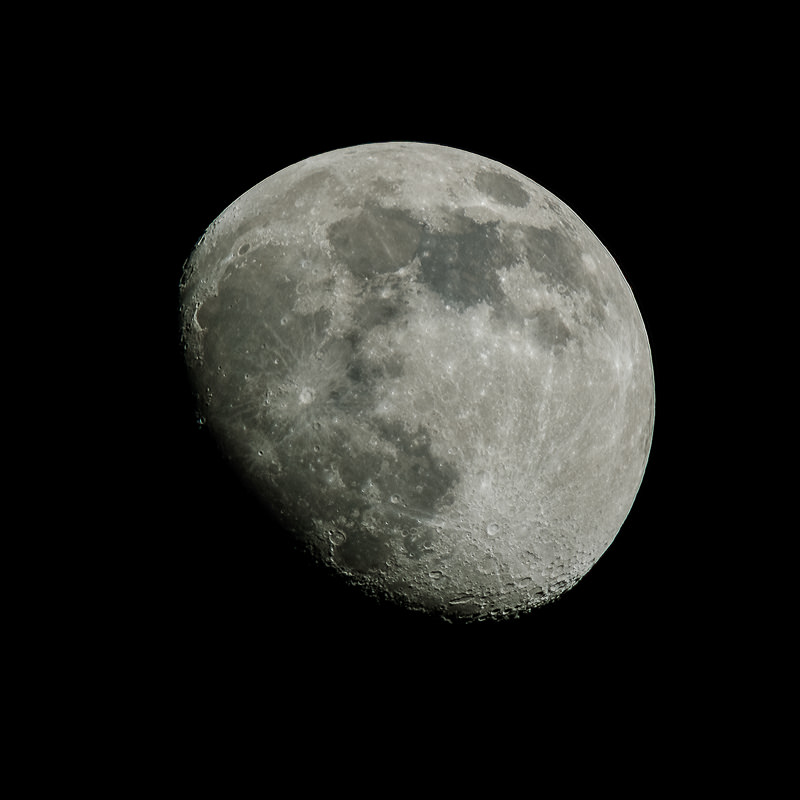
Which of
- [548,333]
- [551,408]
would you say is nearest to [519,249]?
[548,333]

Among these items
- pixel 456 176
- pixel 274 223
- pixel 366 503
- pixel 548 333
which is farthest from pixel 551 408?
pixel 274 223

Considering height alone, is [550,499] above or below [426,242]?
below

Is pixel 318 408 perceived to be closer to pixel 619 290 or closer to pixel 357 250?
pixel 357 250

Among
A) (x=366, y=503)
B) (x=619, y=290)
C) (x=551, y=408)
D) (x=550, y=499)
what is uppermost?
(x=619, y=290)

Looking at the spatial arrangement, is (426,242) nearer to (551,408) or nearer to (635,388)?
(551,408)

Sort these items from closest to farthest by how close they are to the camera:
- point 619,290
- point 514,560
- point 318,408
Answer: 1. point 318,408
2. point 514,560
3. point 619,290

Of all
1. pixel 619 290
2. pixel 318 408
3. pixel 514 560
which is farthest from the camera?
pixel 619 290

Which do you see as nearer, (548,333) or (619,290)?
(548,333)
